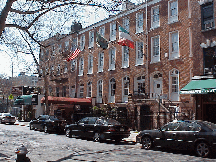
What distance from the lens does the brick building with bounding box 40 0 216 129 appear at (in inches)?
808

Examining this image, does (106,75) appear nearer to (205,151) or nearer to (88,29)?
(88,29)

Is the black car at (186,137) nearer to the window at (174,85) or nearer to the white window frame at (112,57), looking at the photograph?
the window at (174,85)

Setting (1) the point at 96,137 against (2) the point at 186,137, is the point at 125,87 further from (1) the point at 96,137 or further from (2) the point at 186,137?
(2) the point at 186,137

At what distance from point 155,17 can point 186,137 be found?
17.1m

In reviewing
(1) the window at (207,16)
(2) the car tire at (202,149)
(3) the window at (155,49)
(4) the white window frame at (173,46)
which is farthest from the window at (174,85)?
(2) the car tire at (202,149)

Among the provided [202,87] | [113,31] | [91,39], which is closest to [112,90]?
[113,31]

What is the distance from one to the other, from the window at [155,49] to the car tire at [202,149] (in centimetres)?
1497

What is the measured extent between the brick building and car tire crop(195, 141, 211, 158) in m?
8.20

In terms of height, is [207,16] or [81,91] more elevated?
[207,16]

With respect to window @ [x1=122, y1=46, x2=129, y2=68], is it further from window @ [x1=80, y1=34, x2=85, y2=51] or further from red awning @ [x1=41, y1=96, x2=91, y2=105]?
window @ [x1=80, y1=34, x2=85, y2=51]

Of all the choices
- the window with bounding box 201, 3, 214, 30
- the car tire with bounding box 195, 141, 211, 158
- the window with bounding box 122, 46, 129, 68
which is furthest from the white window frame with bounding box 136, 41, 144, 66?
the car tire with bounding box 195, 141, 211, 158

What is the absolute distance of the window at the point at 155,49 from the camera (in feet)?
84.6

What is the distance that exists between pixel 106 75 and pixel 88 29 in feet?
25.1

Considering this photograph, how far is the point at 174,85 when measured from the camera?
2411cm
